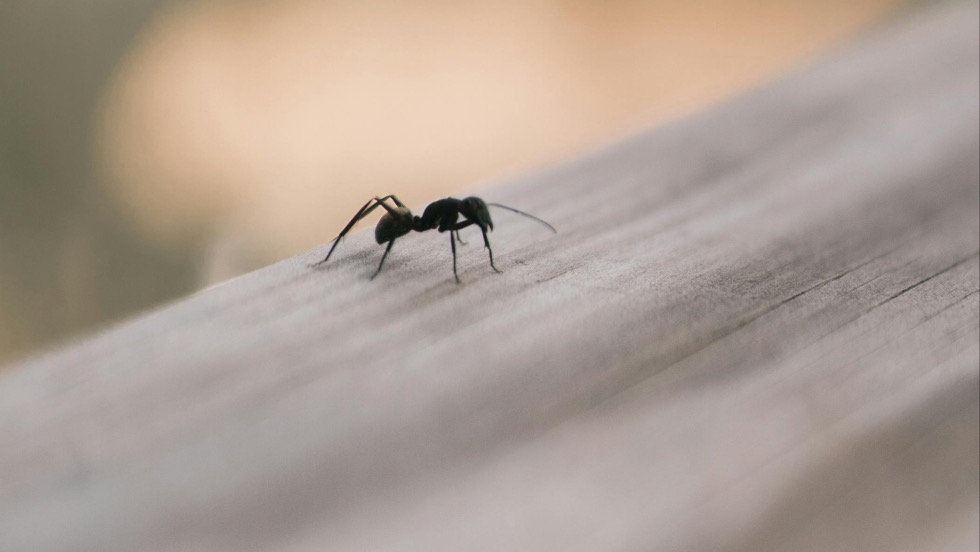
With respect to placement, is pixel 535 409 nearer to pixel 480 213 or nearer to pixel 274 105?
pixel 480 213

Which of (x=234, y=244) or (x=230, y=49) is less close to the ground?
(x=230, y=49)

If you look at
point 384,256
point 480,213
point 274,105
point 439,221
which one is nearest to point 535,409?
point 384,256

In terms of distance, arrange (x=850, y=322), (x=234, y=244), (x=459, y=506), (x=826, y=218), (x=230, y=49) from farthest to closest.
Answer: (x=230, y=49) < (x=234, y=244) < (x=826, y=218) < (x=850, y=322) < (x=459, y=506)

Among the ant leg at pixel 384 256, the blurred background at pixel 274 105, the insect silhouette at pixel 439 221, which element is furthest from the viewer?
the blurred background at pixel 274 105

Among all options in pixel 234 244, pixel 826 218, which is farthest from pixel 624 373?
pixel 234 244

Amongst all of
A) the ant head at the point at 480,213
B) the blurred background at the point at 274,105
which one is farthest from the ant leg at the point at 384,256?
the blurred background at the point at 274,105

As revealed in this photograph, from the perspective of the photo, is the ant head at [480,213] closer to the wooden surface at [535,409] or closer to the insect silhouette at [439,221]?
the insect silhouette at [439,221]

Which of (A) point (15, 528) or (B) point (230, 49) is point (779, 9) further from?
(A) point (15, 528)
